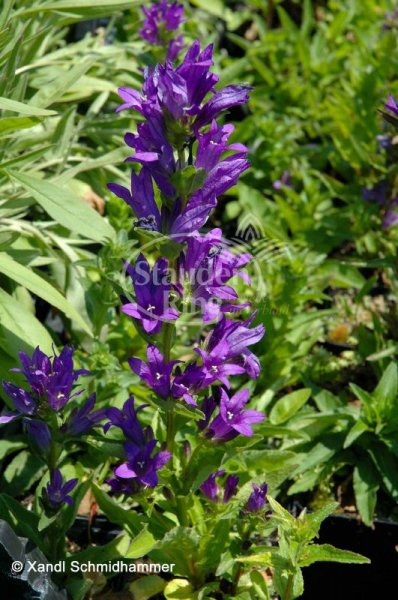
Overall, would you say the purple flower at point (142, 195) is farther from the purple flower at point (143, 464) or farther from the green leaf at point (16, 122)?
the green leaf at point (16, 122)

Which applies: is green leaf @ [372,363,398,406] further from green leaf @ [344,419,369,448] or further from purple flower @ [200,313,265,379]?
purple flower @ [200,313,265,379]

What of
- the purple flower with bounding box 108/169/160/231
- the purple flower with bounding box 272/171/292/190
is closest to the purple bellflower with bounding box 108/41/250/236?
the purple flower with bounding box 108/169/160/231

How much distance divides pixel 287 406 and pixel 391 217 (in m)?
1.31

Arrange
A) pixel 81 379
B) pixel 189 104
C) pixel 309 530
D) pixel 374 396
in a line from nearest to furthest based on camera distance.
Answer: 1. pixel 189 104
2. pixel 309 530
3. pixel 81 379
4. pixel 374 396

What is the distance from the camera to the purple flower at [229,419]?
2148 mm

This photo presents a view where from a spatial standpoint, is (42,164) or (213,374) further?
(42,164)

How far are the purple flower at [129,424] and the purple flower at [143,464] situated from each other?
34 millimetres

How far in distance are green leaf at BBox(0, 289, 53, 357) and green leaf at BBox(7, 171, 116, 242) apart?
307mm

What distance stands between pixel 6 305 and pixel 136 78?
182 centimetres

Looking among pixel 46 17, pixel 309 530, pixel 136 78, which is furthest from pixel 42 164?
pixel 309 530

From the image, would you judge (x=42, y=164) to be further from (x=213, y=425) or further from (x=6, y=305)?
(x=213, y=425)

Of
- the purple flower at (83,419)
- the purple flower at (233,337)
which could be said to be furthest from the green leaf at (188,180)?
the purple flower at (83,419)

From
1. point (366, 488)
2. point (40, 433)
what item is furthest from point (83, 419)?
point (366, 488)

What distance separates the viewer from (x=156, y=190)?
6.81 feet
